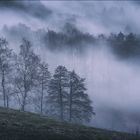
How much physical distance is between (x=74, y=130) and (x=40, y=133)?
18.6ft

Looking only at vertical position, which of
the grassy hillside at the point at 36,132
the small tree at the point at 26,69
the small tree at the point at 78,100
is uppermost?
the small tree at the point at 26,69

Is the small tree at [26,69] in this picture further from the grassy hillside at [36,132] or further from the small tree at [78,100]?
the grassy hillside at [36,132]

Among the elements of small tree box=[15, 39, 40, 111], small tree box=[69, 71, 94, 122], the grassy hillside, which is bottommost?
the grassy hillside

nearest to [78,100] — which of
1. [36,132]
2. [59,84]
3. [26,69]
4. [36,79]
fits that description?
[59,84]

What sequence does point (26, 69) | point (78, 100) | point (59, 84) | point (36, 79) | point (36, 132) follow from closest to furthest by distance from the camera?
point (36, 132)
point (26, 69)
point (36, 79)
point (59, 84)
point (78, 100)

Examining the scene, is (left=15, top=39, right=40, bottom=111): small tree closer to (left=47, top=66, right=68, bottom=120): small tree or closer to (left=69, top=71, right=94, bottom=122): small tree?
(left=47, top=66, right=68, bottom=120): small tree

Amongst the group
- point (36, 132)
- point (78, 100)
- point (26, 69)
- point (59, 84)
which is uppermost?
point (26, 69)

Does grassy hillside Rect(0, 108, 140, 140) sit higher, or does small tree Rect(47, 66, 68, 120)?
small tree Rect(47, 66, 68, 120)

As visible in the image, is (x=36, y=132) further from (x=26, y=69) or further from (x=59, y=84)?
(x=59, y=84)

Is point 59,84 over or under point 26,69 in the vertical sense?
under

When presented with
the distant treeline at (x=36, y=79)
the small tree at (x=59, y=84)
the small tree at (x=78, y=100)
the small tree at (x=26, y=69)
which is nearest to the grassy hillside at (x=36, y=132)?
the small tree at (x=26, y=69)

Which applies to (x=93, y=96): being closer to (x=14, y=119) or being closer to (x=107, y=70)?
(x=107, y=70)

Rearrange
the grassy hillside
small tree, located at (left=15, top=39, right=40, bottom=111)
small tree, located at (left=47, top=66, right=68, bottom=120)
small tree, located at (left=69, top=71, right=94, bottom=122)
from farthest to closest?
small tree, located at (left=69, top=71, right=94, bottom=122), small tree, located at (left=47, top=66, right=68, bottom=120), small tree, located at (left=15, top=39, right=40, bottom=111), the grassy hillside

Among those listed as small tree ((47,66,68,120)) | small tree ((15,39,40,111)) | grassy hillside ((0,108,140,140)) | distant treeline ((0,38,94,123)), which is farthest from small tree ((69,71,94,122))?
grassy hillside ((0,108,140,140))
